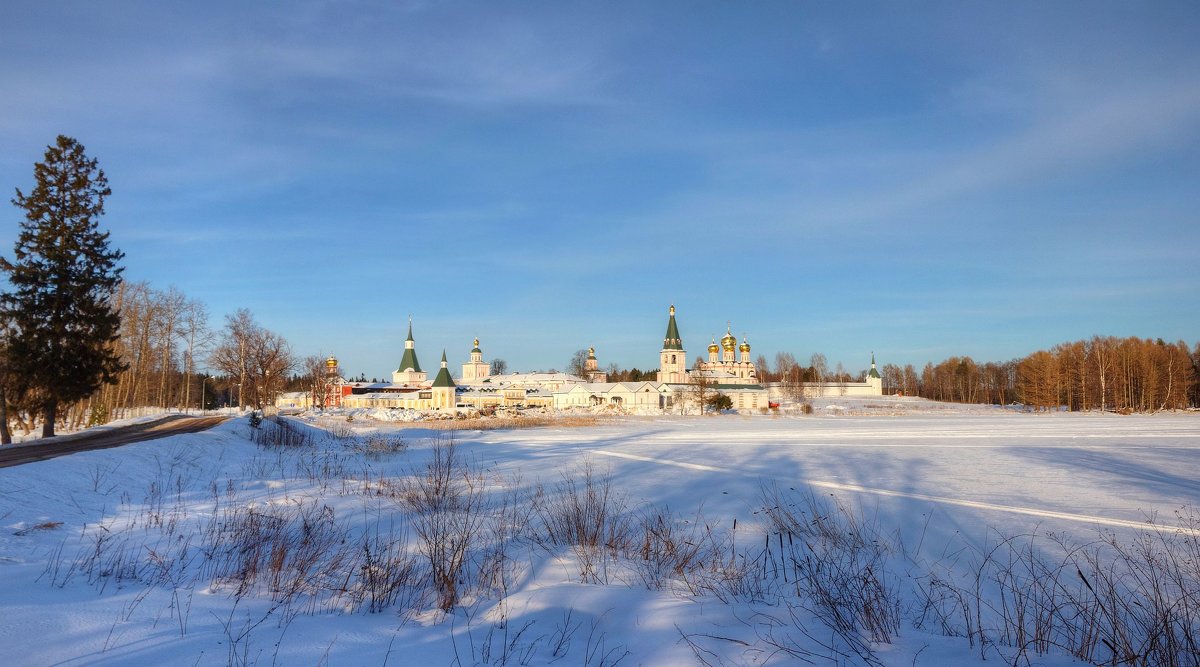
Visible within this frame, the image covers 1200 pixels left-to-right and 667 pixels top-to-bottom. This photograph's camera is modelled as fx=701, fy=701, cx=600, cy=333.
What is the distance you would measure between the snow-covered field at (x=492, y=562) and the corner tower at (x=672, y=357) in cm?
10194

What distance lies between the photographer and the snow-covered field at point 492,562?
5.10 metres

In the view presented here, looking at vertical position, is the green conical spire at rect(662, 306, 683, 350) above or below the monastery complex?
above

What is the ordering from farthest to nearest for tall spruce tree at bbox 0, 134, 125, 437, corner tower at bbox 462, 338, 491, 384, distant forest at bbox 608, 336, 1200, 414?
1. corner tower at bbox 462, 338, 491, 384
2. distant forest at bbox 608, 336, 1200, 414
3. tall spruce tree at bbox 0, 134, 125, 437

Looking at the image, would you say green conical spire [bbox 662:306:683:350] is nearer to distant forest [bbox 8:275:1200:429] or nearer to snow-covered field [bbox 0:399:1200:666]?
Result: distant forest [bbox 8:275:1200:429]

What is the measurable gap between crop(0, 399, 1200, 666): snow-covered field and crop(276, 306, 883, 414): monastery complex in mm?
61582

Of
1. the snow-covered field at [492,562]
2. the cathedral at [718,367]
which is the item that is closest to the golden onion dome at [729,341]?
the cathedral at [718,367]

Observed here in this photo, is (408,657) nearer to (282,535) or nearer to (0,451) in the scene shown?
(282,535)

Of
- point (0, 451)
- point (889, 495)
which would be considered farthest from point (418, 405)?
point (889, 495)

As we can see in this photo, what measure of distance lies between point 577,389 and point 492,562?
96844 millimetres

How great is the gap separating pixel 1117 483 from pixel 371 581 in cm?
1476

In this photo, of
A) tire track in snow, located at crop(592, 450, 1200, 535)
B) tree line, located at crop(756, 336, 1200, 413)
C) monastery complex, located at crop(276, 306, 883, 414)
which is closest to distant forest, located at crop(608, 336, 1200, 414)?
tree line, located at crop(756, 336, 1200, 413)

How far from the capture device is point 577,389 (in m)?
105

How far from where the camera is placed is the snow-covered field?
16.7 ft

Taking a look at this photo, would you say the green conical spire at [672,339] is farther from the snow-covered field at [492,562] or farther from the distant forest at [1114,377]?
the snow-covered field at [492,562]
